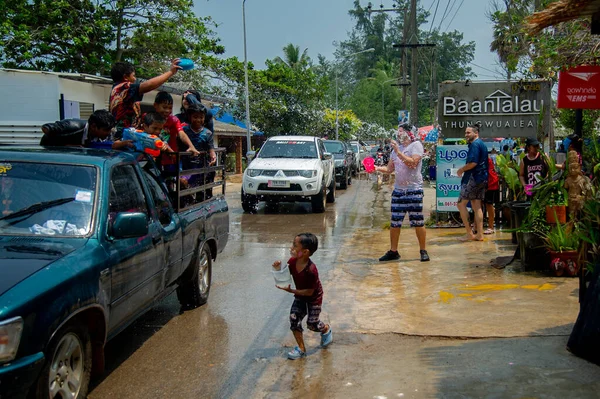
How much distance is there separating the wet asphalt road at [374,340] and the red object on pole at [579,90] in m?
2.26

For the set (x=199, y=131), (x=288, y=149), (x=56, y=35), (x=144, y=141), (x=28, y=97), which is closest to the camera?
(x=144, y=141)

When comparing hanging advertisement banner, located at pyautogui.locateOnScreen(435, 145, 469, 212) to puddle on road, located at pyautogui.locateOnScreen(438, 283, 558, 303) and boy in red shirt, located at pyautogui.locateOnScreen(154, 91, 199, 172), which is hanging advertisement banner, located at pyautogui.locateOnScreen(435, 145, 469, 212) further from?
boy in red shirt, located at pyautogui.locateOnScreen(154, 91, 199, 172)

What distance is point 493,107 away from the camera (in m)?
13.0

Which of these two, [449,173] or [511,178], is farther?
[449,173]

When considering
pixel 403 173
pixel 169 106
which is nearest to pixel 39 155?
pixel 169 106

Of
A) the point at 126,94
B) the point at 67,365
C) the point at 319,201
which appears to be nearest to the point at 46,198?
the point at 67,365

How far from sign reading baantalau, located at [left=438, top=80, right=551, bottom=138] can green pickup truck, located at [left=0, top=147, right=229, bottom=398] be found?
27.3 ft

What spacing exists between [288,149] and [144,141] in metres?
10.7

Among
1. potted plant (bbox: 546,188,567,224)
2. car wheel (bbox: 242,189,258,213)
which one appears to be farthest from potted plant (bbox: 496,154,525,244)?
car wheel (bbox: 242,189,258,213)

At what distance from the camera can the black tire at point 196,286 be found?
6445mm

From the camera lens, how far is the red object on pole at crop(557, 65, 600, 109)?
7777 millimetres

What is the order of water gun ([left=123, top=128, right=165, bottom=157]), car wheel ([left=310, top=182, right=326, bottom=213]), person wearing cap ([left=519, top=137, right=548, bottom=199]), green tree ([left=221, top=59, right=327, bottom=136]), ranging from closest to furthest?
water gun ([left=123, top=128, right=165, bottom=157]) → person wearing cap ([left=519, top=137, right=548, bottom=199]) → car wheel ([left=310, top=182, right=326, bottom=213]) → green tree ([left=221, top=59, right=327, bottom=136])


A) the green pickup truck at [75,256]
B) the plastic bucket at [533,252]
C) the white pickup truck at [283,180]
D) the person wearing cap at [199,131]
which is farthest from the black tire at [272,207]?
the green pickup truck at [75,256]

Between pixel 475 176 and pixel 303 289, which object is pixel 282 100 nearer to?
pixel 475 176
